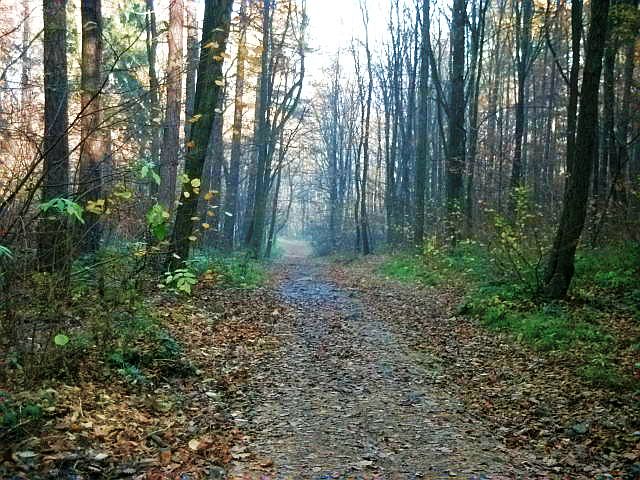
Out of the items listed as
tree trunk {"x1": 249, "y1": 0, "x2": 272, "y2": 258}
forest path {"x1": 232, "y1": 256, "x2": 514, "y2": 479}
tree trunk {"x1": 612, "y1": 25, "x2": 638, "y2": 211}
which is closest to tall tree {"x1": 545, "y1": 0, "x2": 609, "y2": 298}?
forest path {"x1": 232, "y1": 256, "x2": 514, "y2": 479}

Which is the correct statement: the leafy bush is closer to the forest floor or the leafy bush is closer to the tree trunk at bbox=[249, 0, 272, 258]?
the forest floor

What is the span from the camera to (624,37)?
11.7 meters

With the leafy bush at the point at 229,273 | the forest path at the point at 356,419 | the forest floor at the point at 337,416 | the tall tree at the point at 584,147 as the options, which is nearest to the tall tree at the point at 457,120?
the leafy bush at the point at 229,273

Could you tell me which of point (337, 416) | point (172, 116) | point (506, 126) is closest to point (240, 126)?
point (172, 116)

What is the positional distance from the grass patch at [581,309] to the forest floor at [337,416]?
366mm

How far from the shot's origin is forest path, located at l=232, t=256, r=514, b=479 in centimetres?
464

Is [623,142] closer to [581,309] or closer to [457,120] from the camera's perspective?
[457,120]

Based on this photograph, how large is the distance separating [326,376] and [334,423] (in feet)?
5.08

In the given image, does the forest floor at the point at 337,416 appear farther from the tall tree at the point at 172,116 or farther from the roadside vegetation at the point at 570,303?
the tall tree at the point at 172,116

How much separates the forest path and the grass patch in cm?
185

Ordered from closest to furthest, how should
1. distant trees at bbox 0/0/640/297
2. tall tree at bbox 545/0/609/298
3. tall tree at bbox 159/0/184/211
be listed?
distant trees at bbox 0/0/640/297, tall tree at bbox 545/0/609/298, tall tree at bbox 159/0/184/211

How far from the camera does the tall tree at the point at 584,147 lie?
28.6 ft

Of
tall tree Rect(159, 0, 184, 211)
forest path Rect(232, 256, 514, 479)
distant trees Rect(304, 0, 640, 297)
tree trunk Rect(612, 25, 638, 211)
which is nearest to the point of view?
forest path Rect(232, 256, 514, 479)

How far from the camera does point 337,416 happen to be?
18.9 ft
